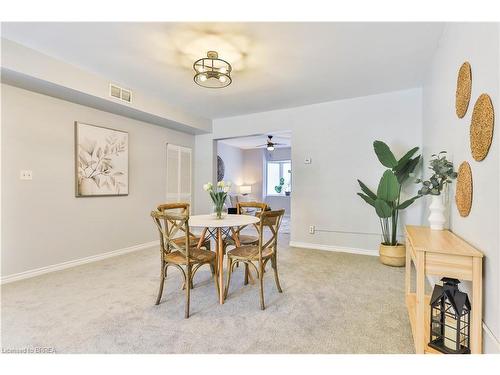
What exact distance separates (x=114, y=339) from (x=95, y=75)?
118 inches

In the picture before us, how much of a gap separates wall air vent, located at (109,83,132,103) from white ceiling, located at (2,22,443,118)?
0.30ft

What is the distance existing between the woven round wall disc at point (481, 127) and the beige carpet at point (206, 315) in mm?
1280

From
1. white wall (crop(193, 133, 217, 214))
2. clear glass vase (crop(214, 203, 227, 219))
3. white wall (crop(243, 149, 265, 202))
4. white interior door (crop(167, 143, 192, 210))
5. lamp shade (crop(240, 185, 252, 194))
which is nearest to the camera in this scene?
clear glass vase (crop(214, 203, 227, 219))

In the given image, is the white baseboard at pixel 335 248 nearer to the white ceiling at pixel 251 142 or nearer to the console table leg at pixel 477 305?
the console table leg at pixel 477 305

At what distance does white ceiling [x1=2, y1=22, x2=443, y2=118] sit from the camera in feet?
7.25

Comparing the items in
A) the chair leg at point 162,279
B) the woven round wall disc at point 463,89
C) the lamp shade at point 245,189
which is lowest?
the chair leg at point 162,279

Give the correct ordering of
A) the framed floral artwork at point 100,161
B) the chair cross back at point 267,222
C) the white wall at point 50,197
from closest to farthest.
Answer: the chair cross back at point 267,222, the white wall at point 50,197, the framed floral artwork at point 100,161

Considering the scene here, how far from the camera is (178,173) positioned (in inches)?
202

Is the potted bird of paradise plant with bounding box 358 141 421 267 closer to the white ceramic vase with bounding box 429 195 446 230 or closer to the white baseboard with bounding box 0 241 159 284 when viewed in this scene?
the white ceramic vase with bounding box 429 195 446 230

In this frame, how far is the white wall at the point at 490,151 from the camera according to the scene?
4.06 ft

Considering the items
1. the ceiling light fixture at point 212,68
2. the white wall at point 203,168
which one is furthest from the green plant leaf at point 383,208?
the white wall at point 203,168

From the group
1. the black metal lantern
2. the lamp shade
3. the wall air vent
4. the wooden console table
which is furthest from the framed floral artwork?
the lamp shade
